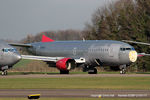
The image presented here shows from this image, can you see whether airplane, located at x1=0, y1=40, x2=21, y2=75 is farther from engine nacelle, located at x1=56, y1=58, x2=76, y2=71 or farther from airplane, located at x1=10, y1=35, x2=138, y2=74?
engine nacelle, located at x1=56, y1=58, x2=76, y2=71

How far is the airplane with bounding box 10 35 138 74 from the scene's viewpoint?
57406mm

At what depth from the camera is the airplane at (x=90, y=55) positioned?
57406mm

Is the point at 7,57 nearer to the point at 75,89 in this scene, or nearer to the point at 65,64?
the point at 65,64

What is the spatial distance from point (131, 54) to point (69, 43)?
1063cm

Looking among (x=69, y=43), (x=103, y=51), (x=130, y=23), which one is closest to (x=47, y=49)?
(x=69, y=43)

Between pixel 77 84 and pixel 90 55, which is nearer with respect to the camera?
pixel 77 84

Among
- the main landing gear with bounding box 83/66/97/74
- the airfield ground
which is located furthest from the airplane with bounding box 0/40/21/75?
the airfield ground

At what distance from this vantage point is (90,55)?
60562 mm

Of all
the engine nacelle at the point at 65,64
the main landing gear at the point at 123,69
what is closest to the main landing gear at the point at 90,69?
the engine nacelle at the point at 65,64

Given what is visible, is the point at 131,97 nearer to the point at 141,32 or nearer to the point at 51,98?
the point at 51,98

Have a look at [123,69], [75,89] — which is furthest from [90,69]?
[75,89]

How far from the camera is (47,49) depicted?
66.8 meters

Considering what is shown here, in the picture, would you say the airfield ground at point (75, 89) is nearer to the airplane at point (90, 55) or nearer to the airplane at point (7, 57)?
the airplane at point (7, 57)

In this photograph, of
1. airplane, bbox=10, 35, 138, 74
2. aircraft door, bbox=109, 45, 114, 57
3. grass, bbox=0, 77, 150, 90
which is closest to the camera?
grass, bbox=0, 77, 150, 90
